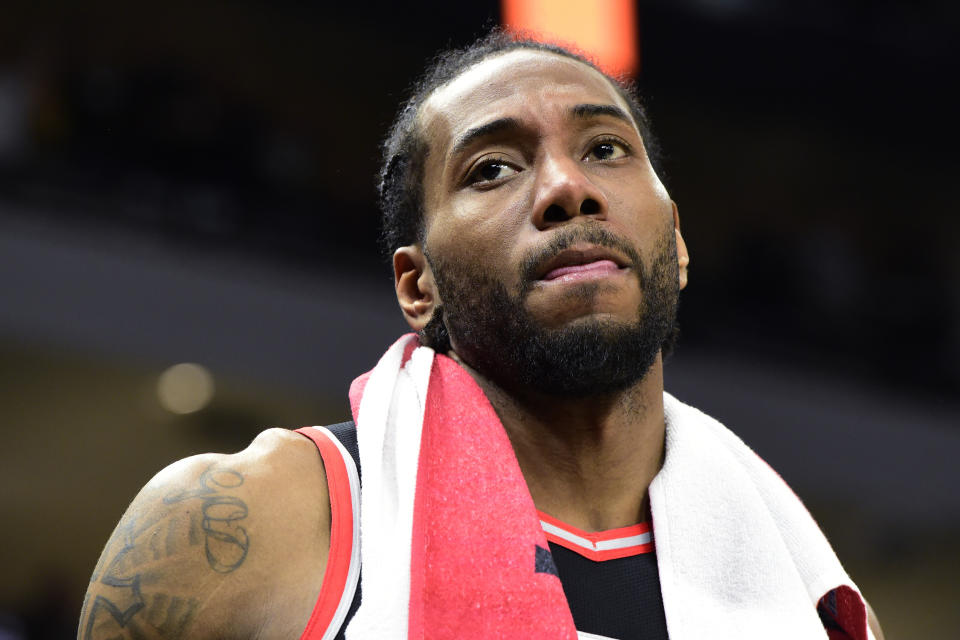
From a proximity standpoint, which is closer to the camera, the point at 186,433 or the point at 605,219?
the point at 605,219

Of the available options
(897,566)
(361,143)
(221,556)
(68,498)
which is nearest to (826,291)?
(897,566)

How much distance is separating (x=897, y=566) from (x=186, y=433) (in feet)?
14.6

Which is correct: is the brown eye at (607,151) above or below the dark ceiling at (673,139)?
below

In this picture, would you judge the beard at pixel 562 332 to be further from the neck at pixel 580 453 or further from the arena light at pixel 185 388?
the arena light at pixel 185 388

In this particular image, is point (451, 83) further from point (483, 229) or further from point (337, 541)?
point (337, 541)

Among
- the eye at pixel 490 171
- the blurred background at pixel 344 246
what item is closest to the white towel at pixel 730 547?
the eye at pixel 490 171

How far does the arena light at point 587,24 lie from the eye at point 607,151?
3304mm

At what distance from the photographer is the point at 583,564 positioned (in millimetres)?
1475

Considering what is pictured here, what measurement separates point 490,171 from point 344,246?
415cm

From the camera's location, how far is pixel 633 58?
6.09 m

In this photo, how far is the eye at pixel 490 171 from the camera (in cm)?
165

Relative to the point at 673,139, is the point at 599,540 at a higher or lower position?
lower

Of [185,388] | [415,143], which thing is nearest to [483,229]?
[415,143]

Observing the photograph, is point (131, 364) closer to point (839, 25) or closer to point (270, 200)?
point (270, 200)
